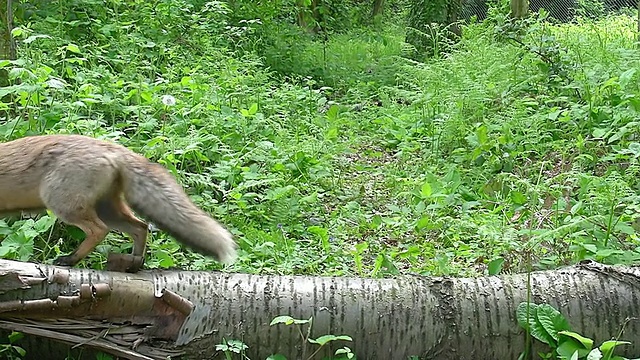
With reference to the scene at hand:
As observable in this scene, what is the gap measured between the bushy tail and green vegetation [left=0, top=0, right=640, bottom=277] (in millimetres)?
545

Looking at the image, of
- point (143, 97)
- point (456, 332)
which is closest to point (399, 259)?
point (456, 332)

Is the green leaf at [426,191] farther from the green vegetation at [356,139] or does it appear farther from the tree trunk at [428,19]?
the tree trunk at [428,19]

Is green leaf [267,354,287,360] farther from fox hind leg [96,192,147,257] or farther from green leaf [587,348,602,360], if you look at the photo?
green leaf [587,348,602,360]

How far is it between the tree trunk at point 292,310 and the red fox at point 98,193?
298 millimetres

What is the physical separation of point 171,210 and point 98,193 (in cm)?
47

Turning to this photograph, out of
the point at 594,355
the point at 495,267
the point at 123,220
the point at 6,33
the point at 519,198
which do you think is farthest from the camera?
the point at 6,33

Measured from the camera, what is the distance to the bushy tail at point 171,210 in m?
4.07

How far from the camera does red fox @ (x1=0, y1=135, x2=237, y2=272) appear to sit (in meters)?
4.14

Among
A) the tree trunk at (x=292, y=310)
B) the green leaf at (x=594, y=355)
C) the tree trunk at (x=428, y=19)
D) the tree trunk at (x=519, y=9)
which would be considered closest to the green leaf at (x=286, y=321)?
the tree trunk at (x=292, y=310)

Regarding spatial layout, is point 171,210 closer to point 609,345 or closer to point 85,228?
point 85,228

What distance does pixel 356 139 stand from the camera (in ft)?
27.8

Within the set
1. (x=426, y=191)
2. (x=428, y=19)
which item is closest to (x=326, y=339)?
(x=426, y=191)

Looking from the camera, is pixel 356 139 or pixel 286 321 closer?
pixel 286 321

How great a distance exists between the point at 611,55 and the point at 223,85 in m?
4.46
